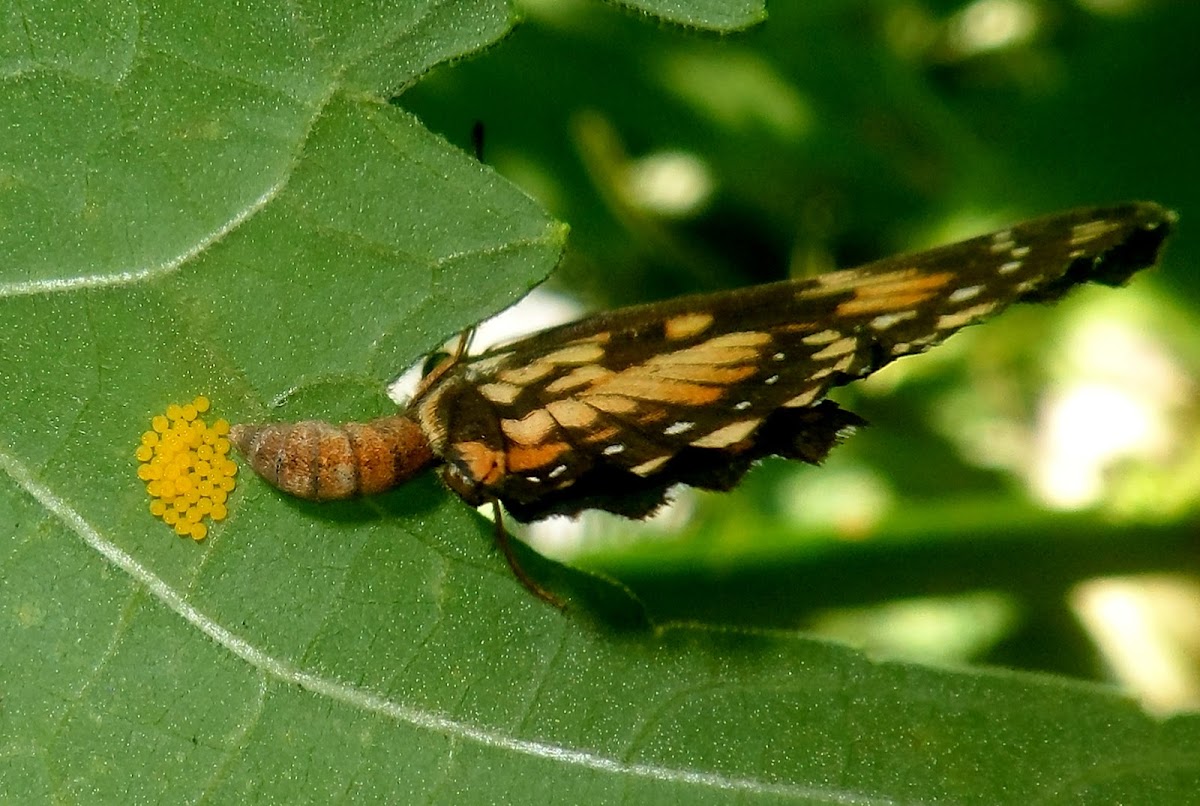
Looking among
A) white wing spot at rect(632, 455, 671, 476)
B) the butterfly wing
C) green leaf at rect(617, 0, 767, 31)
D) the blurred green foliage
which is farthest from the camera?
the blurred green foliage

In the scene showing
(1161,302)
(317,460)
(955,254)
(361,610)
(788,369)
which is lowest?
(1161,302)

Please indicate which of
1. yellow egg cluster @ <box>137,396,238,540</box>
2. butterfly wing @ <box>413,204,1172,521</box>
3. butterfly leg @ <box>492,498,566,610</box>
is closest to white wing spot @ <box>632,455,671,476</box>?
butterfly wing @ <box>413,204,1172,521</box>

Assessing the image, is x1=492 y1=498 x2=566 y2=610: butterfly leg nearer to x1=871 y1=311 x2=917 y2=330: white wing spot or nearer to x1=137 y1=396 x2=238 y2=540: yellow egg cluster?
x1=137 y1=396 x2=238 y2=540: yellow egg cluster

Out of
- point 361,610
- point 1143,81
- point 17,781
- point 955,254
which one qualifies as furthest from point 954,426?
point 17,781

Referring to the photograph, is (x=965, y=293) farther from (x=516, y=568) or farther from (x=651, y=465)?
(x=516, y=568)

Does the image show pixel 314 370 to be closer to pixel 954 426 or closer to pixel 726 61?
pixel 726 61

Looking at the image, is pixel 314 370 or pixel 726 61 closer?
pixel 314 370

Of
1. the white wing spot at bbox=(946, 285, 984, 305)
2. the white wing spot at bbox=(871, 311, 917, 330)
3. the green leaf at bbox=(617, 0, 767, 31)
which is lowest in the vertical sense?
the white wing spot at bbox=(871, 311, 917, 330)
